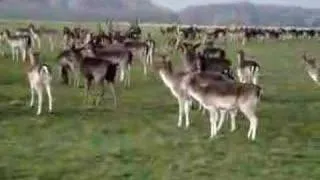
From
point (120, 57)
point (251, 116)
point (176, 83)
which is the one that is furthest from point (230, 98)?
point (120, 57)

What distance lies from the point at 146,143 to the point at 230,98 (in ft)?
6.17

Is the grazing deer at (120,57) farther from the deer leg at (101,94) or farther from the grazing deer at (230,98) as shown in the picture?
the grazing deer at (230,98)

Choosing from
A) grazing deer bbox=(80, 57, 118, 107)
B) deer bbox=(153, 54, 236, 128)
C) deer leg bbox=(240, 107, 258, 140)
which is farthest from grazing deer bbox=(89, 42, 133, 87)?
deer leg bbox=(240, 107, 258, 140)

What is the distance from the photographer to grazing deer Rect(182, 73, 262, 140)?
16641 mm

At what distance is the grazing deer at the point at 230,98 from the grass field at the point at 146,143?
407 millimetres

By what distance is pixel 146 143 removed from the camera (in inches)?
644

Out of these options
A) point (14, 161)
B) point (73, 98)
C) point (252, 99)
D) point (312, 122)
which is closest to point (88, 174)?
point (14, 161)

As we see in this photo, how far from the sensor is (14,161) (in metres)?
14.4

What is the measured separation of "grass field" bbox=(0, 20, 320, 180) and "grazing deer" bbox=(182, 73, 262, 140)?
0.41 meters

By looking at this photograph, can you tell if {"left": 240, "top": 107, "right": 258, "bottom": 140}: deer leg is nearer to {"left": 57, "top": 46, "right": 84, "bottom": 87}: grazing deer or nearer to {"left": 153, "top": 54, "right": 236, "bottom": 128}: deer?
{"left": 153, "top": 54, "right": 236, "bottom": 128}: deer

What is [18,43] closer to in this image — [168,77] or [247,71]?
[247,71]

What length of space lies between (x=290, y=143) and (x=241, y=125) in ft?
7.63

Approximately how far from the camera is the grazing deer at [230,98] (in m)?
16.6

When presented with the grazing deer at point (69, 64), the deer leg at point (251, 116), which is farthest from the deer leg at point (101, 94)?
the deer leg at point (251, 116)
